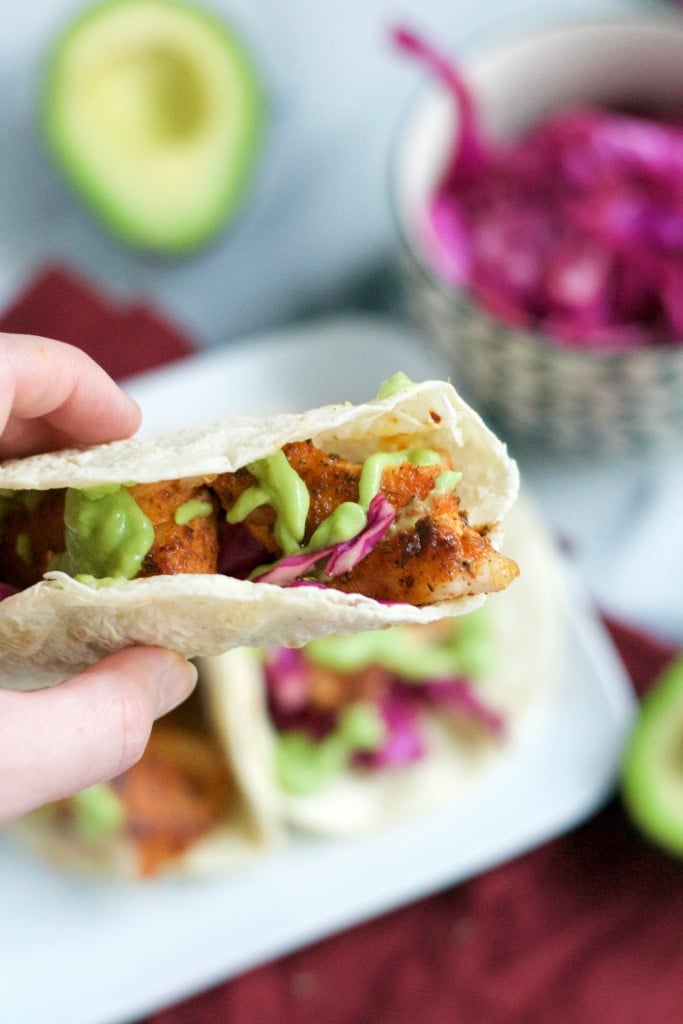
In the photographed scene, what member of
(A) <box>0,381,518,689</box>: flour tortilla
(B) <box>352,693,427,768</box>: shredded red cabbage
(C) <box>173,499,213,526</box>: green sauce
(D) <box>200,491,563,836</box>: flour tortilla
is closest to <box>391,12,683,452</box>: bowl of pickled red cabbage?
(D) <box>200,491,563,836</box>: flour tortilla

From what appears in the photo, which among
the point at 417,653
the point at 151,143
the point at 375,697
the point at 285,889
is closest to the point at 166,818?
the point at 285,889

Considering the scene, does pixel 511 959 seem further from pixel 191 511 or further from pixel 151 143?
pixel 151 143

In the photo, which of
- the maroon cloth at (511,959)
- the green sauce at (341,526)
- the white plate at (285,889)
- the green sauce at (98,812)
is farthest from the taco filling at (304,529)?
the maroon cloth at (511,959)

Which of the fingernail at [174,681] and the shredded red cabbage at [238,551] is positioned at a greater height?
the shredded red cabbage at [238,551]

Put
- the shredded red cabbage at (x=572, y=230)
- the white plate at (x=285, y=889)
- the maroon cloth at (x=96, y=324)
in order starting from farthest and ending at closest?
1. the maroon cloth at (x=96, y=324)
2. the shredded red cabbage at (x=572, y=230)
3. the white plate at (x=285, y=889)

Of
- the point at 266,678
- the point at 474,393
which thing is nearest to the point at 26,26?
the point at 474,393

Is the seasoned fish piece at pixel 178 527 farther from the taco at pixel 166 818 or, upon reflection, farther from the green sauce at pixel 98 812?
the green sauce at pixel 98 812

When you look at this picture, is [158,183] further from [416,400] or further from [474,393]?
[416,400]
